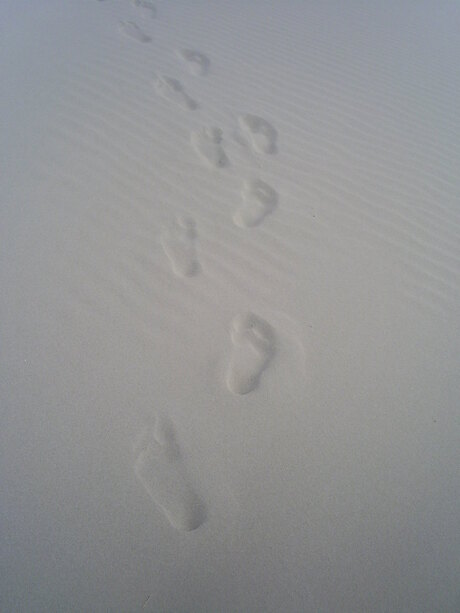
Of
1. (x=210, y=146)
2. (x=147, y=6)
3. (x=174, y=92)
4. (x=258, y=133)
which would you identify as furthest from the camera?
(x=147, y=6)

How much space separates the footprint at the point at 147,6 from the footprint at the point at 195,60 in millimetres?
959

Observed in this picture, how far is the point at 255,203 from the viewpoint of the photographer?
2797mm

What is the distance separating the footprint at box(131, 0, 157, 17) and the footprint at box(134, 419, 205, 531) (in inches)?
179

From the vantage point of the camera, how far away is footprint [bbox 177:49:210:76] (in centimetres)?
394

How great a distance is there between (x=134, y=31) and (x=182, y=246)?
3.01 meters

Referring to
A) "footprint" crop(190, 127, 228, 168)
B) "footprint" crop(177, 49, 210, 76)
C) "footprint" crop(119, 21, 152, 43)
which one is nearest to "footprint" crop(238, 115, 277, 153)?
"footprint" crop(190, 127, 228, 168)

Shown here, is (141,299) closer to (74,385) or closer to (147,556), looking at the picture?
(74,385)

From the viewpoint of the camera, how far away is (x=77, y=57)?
3904 millimetres

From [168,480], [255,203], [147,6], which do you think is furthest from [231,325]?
[147,6]

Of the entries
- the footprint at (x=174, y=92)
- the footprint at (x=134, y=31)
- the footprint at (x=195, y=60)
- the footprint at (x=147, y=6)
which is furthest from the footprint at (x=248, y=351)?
the footprint at (x=147, y=6)

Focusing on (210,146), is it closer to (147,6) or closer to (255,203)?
(255,203)

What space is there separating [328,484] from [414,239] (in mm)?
1586

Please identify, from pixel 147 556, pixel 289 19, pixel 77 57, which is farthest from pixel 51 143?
pixel 289 19

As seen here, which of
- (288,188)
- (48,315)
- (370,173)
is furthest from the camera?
(370,173)
